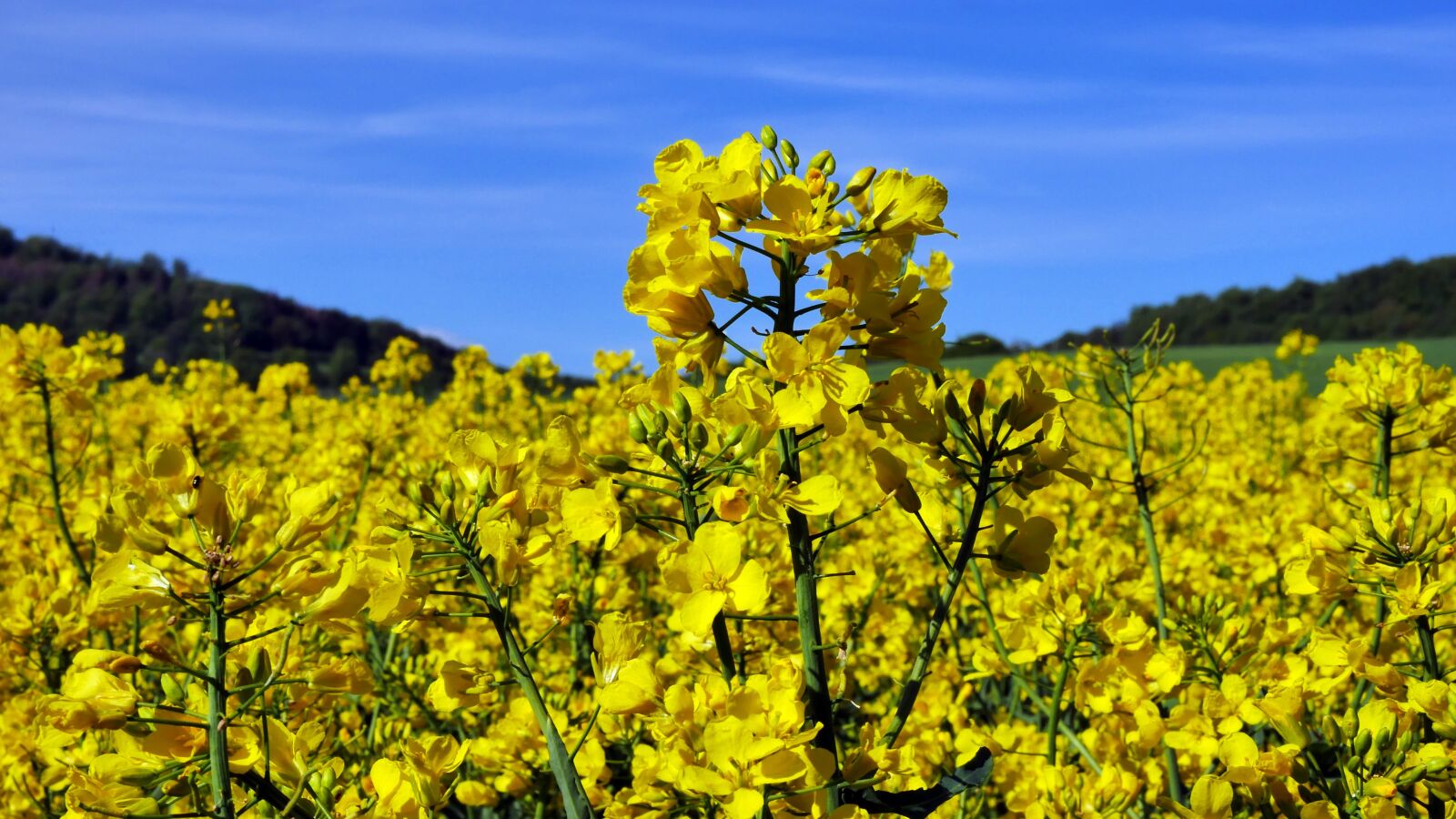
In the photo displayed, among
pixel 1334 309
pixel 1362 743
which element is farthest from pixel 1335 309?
pixel 1362 743

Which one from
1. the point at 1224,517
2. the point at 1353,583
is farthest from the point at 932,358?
the point at 1224,517

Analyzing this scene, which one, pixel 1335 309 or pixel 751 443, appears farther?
pixel 1335 309

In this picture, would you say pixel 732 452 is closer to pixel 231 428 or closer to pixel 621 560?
pixel 621 560

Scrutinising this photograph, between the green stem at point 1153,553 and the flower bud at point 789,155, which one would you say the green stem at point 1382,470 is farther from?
the flower bud at point 789,155

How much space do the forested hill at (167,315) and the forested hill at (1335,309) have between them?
24.6 metres

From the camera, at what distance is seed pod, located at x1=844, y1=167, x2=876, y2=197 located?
1406mm

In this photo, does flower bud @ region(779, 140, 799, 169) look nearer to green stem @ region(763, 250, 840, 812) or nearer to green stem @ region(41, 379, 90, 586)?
green stem @ region(763, 250, 840, 812)

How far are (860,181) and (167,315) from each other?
3612 centimetres

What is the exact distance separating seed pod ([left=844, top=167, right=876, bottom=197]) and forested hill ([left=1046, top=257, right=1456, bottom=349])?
39271 mm

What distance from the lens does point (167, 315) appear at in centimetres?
3344

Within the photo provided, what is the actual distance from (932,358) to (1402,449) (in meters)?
1.94

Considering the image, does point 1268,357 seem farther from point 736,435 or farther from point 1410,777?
point 736,435

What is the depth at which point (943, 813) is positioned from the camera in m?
2.32

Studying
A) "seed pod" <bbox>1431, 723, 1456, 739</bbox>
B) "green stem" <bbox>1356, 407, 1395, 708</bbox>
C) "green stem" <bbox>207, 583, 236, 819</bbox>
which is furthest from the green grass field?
"green stem" <bbox>207, 583, 236, 819</bbox>
